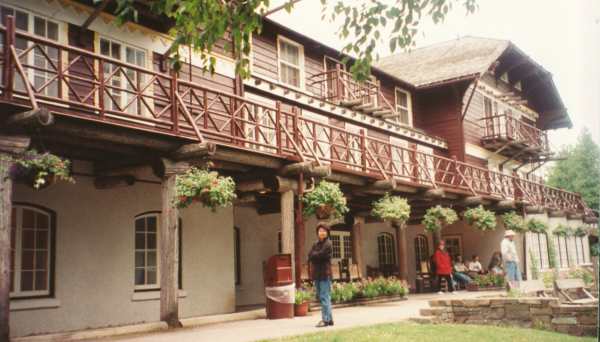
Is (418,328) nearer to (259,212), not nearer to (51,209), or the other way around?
(51,209)

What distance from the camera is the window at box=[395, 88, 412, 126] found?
25.9m

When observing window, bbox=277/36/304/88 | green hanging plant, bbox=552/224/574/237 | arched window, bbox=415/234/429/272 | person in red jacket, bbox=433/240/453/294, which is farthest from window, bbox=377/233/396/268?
green hanging plant, bbox=552/224/574/237

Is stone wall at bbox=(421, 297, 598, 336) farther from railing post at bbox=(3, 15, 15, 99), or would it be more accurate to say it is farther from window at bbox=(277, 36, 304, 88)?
window at bbox=(277, 36, 304, 88)

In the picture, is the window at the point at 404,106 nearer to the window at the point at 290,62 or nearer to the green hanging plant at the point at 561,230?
the window at the point at 290,62

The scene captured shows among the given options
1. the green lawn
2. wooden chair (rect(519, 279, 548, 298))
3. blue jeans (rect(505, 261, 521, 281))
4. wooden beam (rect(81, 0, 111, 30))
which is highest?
wooden beam (rect(81, 0, 111, 30))

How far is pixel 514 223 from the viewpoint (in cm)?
2422

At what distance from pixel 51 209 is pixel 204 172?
3659 mm

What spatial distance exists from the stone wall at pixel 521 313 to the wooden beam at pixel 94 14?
331 inches

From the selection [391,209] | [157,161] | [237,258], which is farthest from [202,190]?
[237,258]

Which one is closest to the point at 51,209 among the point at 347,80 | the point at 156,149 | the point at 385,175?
the point at 156,149

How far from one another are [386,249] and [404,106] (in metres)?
6.19

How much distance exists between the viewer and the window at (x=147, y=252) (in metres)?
13.8

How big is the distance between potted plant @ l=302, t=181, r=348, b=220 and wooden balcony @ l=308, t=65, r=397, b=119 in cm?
690

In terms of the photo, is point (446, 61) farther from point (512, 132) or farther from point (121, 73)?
point (121, 73)
